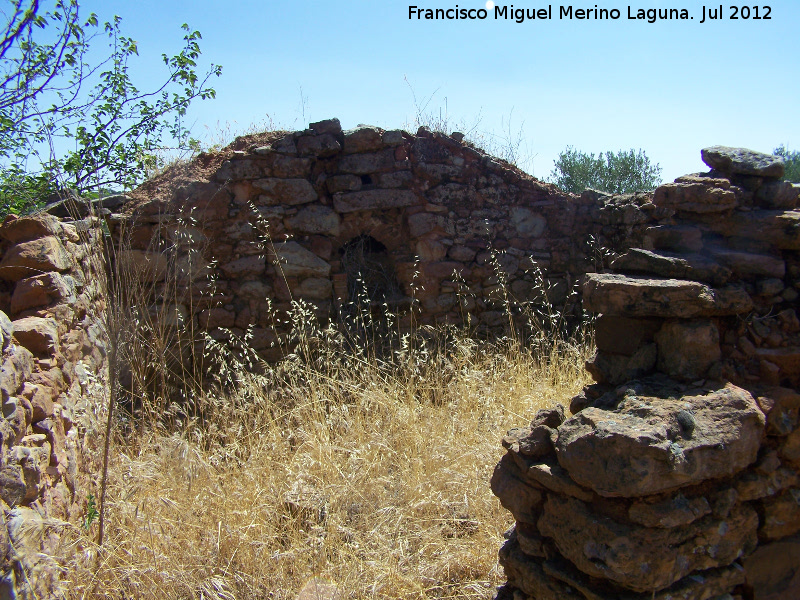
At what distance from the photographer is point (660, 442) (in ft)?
5.48

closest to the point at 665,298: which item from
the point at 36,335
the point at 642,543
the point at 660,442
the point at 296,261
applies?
the point at 660,442

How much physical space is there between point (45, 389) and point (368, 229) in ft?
11.3

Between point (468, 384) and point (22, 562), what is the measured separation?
9.52ft

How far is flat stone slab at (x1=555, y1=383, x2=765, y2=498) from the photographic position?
167cm

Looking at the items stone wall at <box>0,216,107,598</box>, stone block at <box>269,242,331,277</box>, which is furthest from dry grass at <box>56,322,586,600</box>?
stone block at <box>269,242,331,277</box>

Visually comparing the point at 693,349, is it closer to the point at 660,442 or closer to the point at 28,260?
the point at 660,442

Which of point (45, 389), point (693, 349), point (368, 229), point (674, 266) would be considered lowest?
point (45, 389)

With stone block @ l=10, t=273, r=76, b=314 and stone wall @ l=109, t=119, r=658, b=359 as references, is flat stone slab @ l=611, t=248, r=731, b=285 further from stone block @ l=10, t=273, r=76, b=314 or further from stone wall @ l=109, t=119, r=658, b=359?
stone wall @ l=109, t=119, r=658, b=359

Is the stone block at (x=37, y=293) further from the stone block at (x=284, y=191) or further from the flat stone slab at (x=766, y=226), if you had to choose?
the flat stone slab at (x=766, y=226)

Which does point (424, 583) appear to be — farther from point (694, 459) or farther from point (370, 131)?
point (370, 131)

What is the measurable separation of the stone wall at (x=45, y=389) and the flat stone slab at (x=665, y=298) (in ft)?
7.18

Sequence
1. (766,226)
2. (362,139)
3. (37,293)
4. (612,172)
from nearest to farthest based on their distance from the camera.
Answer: (766,226) < (37,293) < (362,139) < (612,172)

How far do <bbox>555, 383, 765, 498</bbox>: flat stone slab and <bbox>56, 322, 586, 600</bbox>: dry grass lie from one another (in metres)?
1.00

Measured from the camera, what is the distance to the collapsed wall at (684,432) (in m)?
1.70
